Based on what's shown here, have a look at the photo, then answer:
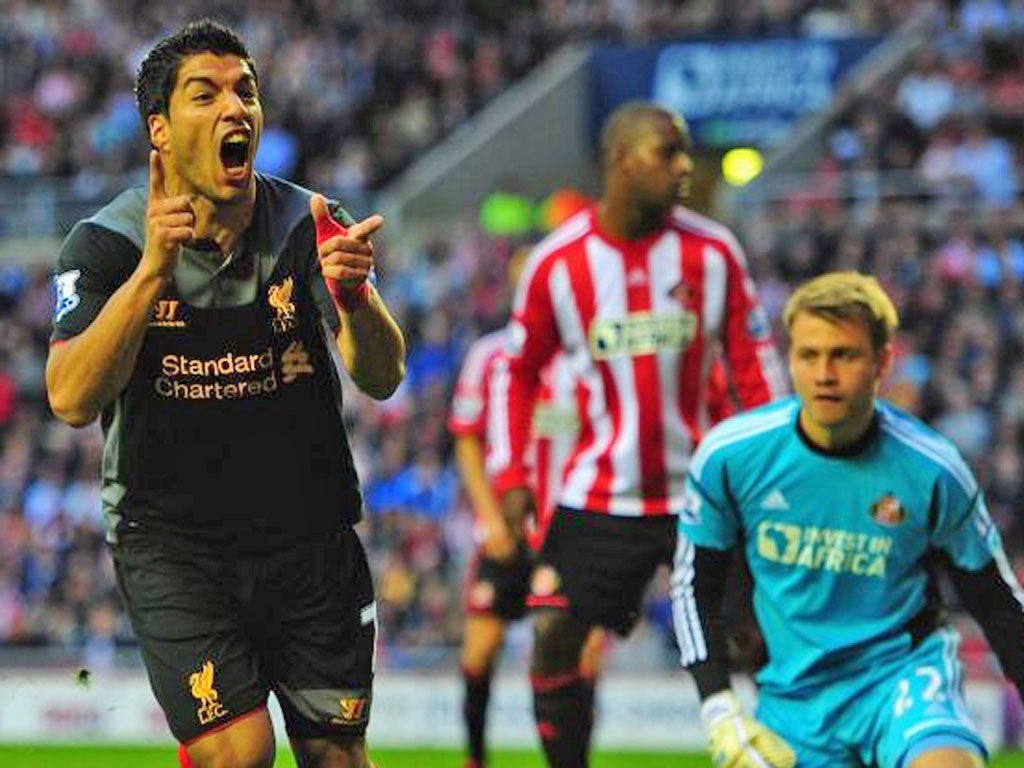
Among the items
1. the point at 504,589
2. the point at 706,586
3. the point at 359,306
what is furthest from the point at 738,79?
the point at 359,306

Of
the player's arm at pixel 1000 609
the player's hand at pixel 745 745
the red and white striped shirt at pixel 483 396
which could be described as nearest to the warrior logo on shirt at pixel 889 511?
the player's arm at pixel 1000 609

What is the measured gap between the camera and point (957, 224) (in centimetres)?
1964

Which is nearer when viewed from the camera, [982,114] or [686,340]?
[686,340]

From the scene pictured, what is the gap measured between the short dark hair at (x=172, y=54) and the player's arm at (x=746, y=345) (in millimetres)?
2855

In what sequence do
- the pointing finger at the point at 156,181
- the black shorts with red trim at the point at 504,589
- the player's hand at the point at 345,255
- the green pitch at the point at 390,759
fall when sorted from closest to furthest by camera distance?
1. the player's hand at the point at 345,255
2. the pointing finger at the point at 156,181
3. the black shorts with red trim at the point at 504,589
4. the green pitch at the point at 390,759

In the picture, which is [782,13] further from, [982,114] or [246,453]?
[246,453]

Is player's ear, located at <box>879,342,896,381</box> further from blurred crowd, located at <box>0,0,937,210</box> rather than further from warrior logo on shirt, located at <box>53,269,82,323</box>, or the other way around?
blurred crowd, located at <box>0,0,937,210</box>

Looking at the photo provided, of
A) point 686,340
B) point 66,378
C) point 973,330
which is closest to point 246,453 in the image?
point 66,378

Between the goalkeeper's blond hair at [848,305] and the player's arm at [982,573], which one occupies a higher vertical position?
the goalkeeper's blond hair at [848,305]

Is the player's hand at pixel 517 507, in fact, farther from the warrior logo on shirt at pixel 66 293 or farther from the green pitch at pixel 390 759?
the warrior logo on shirt at pixel 66 293

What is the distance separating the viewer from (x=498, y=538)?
9.60m

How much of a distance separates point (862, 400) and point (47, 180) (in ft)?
65.3

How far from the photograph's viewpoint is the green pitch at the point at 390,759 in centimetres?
1299

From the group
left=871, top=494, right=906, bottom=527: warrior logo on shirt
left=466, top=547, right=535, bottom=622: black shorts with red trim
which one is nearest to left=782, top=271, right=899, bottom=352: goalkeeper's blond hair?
left=871, top=494, right=906, bottom=527: warrior logo on shirt
